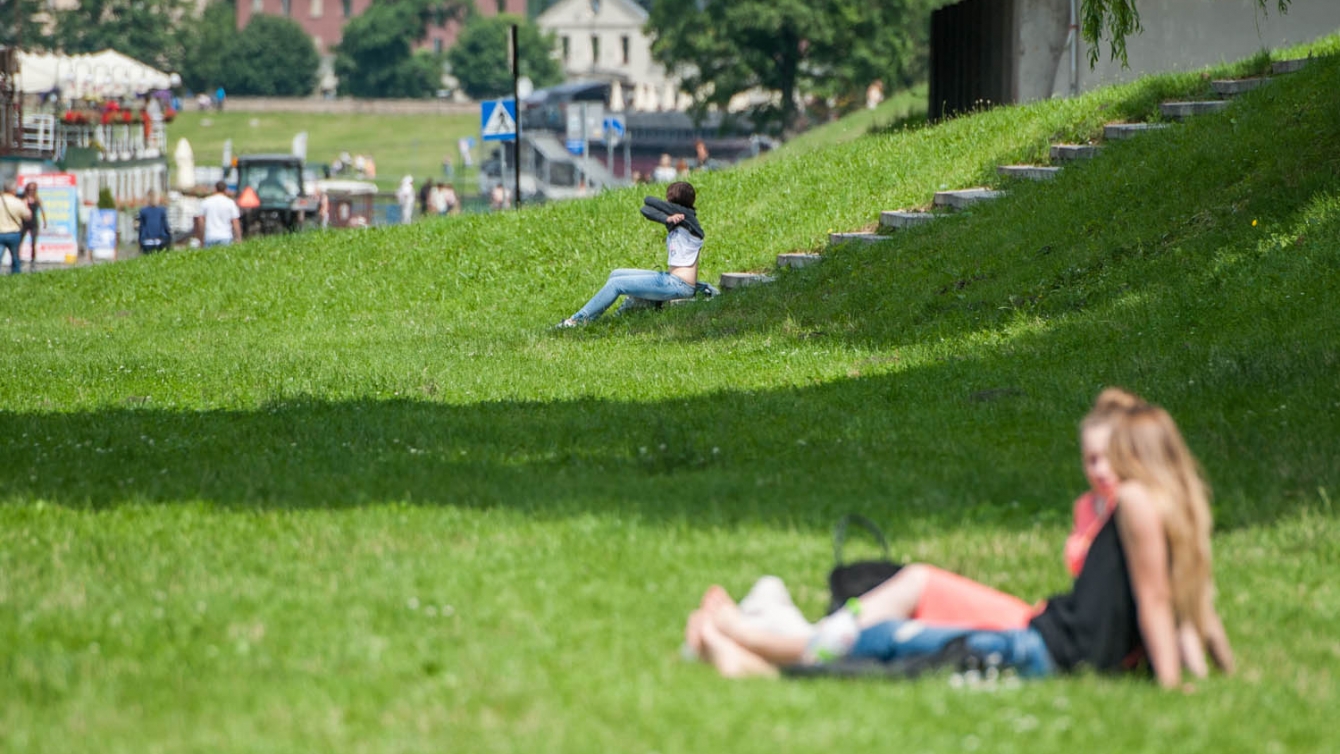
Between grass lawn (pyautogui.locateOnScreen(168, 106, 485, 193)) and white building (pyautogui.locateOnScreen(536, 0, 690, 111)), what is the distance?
2835cm

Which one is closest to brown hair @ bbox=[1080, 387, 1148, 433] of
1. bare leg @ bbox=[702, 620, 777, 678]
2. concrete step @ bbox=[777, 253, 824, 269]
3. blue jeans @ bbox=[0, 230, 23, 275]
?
bare leg @ bbox=[702, 620, 777, 678]

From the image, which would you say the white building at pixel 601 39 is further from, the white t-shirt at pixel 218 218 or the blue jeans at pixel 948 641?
the blue jeans at pixel 948 641

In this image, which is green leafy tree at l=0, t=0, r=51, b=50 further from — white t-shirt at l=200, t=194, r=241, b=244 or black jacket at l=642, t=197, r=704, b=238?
black jacket at l=642, t=197, r=704, b=238

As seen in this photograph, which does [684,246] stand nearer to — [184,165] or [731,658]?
[731,658]

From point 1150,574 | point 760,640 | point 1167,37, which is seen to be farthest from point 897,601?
point 1167,37

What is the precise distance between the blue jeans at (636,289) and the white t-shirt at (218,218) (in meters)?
17.8

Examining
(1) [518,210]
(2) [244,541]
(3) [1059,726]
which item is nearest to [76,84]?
(1) [518,210]

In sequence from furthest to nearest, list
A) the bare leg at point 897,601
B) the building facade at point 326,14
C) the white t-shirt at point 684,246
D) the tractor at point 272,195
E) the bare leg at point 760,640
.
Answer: the building facade at point 326,14 < the tractor at point 272,195 < the white t-shirt at point 684,246 < the bare leg at point 897,601 < the bare leg at point 760,640

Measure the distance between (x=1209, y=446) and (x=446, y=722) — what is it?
5.58 meters

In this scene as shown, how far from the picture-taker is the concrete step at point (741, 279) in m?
18.4

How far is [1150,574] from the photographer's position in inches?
208

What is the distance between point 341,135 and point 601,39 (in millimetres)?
43629

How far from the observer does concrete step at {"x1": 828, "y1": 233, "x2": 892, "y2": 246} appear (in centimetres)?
1812

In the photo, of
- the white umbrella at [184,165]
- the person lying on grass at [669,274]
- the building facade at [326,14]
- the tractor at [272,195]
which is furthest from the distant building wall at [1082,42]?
the building facade at [326,14]
